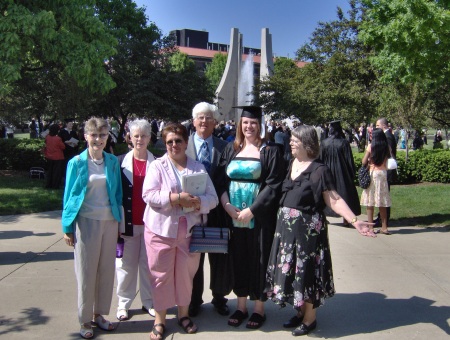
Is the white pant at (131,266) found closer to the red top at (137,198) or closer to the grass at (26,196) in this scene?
the red top at (137,198)

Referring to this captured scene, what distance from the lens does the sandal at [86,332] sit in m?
4.09

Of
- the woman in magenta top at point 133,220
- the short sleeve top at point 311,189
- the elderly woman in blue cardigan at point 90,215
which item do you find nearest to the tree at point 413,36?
the short sleeve top at point 311,189

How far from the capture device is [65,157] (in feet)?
45.0

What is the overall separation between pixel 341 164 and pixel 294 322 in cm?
423

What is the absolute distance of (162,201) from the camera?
3924 mm

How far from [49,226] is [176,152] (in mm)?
5195

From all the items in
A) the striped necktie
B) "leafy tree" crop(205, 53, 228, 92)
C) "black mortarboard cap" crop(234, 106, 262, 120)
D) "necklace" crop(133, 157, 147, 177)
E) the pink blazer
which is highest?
"leafy tree" crop(205, 53, 228, 92)

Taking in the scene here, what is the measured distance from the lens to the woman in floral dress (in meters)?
4.10

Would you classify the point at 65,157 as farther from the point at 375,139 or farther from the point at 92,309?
the point at 92,309

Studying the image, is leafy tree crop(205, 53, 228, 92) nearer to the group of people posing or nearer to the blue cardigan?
the group of people posing

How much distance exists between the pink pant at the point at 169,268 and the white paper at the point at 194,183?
0.24m

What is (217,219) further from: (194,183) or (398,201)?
(398,201)

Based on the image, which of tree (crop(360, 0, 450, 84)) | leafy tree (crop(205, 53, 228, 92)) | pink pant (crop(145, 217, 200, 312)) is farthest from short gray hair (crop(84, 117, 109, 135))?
leafy tree (crop(205, 53, 228, 92))

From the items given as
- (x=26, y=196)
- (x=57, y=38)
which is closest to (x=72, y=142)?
(x=26, y=196)
